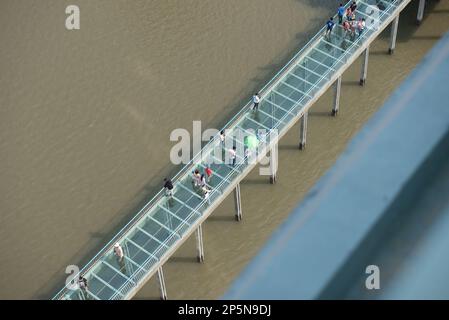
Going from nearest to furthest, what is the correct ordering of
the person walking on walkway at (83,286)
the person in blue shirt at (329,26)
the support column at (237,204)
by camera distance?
the person walking on walkway at (83,286) < the support column at (237,204) < the person in blue shirt at (329,26)

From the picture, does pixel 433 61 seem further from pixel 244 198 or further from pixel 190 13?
pixel 190 13

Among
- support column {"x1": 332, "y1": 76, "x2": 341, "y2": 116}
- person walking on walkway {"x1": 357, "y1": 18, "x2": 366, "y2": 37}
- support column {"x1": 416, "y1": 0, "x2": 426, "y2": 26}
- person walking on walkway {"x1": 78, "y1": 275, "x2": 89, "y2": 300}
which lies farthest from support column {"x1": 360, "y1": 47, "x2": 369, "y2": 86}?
person walking on walkway {"x1": 78, "y1": 275, "x2": 89, "y2": 300}

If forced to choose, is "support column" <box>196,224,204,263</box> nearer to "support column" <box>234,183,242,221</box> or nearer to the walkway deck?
the walkway deck

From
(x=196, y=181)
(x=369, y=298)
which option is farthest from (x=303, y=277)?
(x=196, y=181)

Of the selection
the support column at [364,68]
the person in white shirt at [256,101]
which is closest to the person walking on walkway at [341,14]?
the support column at [364,68]

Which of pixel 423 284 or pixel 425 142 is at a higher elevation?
pixel 425 142

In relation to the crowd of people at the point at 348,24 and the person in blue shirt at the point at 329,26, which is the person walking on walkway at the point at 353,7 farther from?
the person in blue shirt at the point at 329,26
